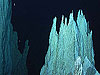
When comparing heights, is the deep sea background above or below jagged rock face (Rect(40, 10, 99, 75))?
above

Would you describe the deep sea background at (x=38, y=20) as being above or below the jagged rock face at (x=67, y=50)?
above

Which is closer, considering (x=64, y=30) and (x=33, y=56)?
(x=64, y=30)

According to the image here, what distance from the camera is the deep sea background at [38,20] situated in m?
6.14

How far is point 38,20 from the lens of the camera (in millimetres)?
6355

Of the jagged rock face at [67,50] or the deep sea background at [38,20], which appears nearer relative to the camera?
the jagged rock face at [67,50]

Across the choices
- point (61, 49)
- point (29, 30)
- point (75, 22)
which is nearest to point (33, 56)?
point (29, 30)

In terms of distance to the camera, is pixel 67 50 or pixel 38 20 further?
pixel 38 20

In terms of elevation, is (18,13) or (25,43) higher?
(18,13)

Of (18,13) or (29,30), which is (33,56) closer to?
(29,30)

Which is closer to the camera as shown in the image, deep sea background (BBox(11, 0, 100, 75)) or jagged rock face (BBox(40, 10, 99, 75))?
jagged rock face (BBox(40, 10, 99, 75))

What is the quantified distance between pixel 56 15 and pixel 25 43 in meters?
1.53

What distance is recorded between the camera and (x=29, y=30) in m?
6.33

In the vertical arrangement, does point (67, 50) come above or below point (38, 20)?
below

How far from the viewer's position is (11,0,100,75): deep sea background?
20.1ft
